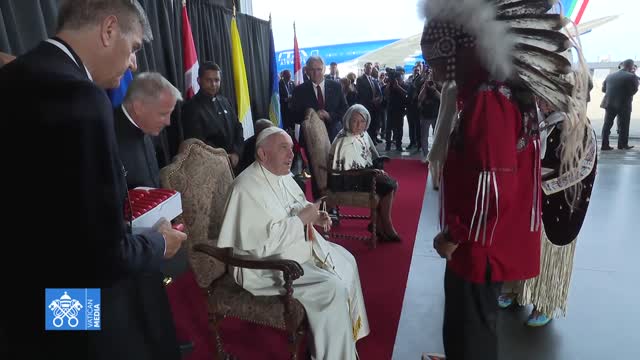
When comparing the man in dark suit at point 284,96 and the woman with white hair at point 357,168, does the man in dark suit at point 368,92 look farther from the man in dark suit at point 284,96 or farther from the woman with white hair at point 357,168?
the woman with white hair at point 357,168

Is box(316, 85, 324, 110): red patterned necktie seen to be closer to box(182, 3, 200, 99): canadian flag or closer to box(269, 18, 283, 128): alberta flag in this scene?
box(269, 18, 283, 128): alberta flag

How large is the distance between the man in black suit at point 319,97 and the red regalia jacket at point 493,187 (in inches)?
147

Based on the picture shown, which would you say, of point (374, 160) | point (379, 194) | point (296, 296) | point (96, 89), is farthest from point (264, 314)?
point (374, 160)

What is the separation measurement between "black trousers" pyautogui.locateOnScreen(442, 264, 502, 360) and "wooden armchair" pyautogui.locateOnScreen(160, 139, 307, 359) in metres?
0.67

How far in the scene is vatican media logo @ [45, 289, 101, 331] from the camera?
0.96 meters

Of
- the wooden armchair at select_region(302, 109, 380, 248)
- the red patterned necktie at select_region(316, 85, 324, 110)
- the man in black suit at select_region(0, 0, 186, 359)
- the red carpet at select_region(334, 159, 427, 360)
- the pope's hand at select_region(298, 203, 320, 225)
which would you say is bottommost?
the red carpet at select_region(334, 159, 427, 360)

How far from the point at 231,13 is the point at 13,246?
18.8 feet

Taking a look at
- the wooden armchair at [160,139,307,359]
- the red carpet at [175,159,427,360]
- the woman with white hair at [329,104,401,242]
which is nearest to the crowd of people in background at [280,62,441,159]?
the red carpet at [175,159,427,360]

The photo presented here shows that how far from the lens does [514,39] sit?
4.63 ft

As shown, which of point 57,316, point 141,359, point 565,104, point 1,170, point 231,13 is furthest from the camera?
point 231,13

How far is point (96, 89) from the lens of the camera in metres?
0.88

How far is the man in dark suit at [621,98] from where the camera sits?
789 cm

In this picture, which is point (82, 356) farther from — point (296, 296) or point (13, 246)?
point (296, 296)

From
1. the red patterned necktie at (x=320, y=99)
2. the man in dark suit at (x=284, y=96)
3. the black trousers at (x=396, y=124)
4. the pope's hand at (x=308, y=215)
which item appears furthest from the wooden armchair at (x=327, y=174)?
the black trousers at (x=396, y=124)
